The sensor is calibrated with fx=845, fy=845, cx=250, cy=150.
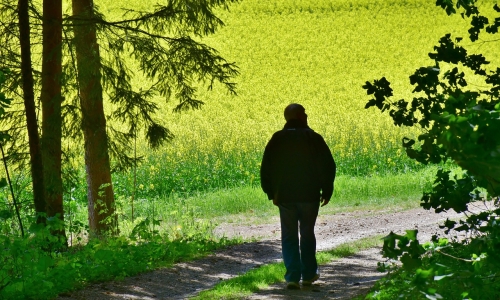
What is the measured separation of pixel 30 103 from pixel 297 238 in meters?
3.85

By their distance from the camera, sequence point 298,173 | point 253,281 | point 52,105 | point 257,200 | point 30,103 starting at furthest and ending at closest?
1. point 257,200
2. point 52,105
3. point 30,103
4. point 253,281
5. point 298,173

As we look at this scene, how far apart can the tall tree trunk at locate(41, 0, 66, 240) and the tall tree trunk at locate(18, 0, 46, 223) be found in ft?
3.80

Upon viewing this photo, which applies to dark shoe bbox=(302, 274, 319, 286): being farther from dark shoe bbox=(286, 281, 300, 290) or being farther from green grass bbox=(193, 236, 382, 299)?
green grass bbox=(193, 236, 382, 299)

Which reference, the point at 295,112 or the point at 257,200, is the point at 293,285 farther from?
the point at 257,200

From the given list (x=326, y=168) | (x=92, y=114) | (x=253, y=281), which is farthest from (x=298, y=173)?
(x=92, y=114)

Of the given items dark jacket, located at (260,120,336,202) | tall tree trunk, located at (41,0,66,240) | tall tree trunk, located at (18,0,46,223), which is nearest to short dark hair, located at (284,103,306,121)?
dark jacket, located at (260,120,336,202)

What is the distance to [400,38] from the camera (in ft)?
166

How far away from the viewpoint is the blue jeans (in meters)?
8.59

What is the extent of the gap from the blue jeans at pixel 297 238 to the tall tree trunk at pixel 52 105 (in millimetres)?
4230

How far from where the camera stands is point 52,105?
12.2 m

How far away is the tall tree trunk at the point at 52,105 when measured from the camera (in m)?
11.9

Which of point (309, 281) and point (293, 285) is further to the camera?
point (309, 281)

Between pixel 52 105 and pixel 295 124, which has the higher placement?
pixel 52 105

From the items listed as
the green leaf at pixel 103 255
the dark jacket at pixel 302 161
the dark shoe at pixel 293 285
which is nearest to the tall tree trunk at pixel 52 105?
the green leaf at pixel 103 255
